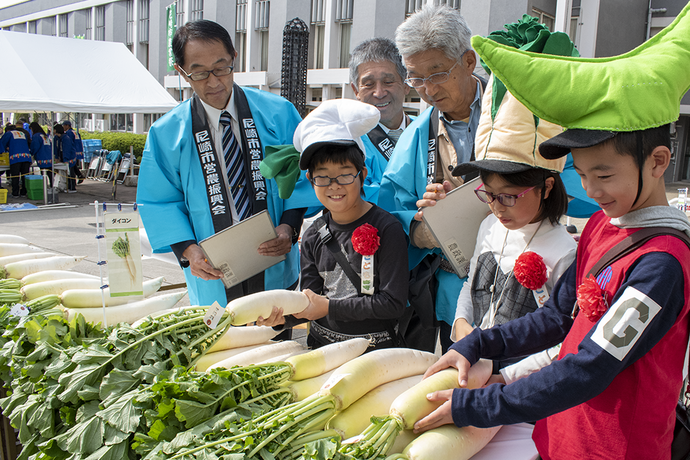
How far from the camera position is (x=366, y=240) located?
1712 mm

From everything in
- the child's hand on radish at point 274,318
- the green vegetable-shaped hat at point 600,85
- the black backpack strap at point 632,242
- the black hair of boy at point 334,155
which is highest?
the green vegetable-shaped hat at point 600,85

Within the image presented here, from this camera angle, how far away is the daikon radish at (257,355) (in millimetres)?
1542

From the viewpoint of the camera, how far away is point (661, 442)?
97 centimetres

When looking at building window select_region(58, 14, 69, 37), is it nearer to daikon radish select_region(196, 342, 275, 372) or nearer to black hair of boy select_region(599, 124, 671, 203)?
daikon radish select_region(196, 342, 275, 372)

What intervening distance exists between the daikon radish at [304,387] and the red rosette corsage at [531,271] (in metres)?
0.62

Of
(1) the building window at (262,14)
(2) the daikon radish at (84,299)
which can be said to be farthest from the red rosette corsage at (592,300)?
(1) the building window at (262,14)

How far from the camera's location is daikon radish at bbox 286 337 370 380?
1.40 metres

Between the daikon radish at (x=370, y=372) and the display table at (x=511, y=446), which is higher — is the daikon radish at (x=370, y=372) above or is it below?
above

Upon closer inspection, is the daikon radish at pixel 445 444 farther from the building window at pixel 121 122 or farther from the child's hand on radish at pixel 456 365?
the building window at pixel 121 122

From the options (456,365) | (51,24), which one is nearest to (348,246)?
(456,365)

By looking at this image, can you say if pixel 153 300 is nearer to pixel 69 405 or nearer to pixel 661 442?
pixel 69 405

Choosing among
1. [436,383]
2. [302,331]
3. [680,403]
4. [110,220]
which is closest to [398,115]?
[110,220]

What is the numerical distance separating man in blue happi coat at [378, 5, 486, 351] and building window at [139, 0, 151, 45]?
28.7 metres

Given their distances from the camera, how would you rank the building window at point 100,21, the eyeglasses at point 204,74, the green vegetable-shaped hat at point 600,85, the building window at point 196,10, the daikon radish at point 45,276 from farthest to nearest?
the building window at point 100,21 → the building window at point 196,10 → the daikon radish at point 45,276 → the eyeglasses at point 204,74 → the green vegetable-shaped hat at point 600,85
